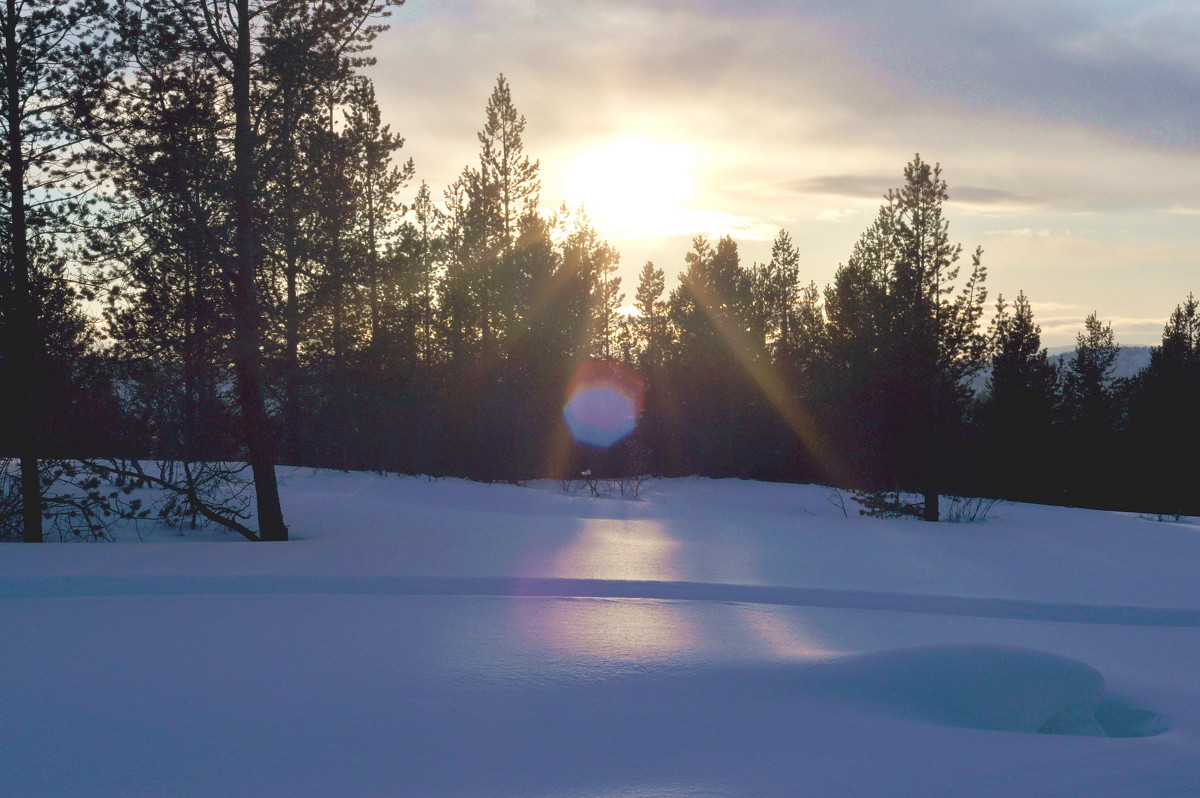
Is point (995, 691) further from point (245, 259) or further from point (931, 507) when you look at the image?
point (931, 507)

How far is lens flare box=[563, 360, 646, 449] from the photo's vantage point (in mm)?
29119

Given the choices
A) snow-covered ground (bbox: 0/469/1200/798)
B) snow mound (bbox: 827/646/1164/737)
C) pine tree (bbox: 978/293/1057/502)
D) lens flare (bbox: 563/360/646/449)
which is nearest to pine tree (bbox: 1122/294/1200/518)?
pine tree (bbox: 978/293/1057/502)

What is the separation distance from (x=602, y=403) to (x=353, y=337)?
60.3 feet

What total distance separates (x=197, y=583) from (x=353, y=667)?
348 cm

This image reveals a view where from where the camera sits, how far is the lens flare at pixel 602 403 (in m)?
29.1

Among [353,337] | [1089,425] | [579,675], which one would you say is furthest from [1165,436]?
[579,675]

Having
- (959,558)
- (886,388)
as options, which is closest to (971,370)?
(886,388)

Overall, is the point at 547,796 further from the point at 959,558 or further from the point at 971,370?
the point at 971,370

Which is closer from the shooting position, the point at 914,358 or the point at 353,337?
the point at 353,337

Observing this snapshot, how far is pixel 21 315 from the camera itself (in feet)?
35.9

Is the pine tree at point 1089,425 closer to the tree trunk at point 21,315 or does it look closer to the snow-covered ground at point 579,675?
the snow-covered ground at point 579,675

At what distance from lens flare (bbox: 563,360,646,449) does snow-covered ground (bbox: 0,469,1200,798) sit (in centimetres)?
1916

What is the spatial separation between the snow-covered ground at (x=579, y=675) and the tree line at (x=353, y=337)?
2823 mm

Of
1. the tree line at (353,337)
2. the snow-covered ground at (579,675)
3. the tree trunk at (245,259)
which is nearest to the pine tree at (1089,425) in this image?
the tree line at (353,337)
